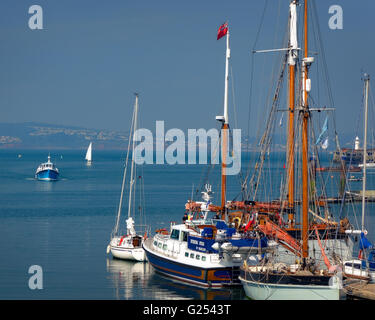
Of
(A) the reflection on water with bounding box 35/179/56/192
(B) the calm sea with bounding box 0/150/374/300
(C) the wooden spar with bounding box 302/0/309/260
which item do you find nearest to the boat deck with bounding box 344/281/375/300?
(C) the wooden spar with bounding box 302/0/309/260

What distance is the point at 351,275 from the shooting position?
39188 mm

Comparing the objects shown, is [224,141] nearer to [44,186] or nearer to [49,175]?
[44,186]

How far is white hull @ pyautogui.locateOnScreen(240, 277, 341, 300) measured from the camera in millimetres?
34984

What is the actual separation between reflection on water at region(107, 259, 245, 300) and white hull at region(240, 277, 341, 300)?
377 cm

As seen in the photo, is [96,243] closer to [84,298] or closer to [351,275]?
[84,298]

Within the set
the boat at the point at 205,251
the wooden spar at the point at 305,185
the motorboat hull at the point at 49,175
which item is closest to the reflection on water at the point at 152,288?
the boat at the point at 205,251

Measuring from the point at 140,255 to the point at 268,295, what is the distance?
17372mm

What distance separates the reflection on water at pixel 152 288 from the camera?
41719 mm

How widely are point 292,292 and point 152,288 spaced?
11.4m

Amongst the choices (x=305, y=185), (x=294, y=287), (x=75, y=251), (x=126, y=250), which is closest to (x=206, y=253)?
(x=305, y=185)

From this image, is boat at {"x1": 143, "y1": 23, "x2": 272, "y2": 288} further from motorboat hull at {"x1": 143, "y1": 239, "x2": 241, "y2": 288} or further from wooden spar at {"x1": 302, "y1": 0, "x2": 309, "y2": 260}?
wooden spar at {"x1": 302, "y1": 0, "x2": 309, "y2": 260}

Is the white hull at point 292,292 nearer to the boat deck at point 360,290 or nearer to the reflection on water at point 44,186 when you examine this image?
the boat deck at point 360,290

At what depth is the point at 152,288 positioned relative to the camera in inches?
1736

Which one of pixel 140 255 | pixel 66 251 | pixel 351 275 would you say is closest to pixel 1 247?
pixel 66 251
